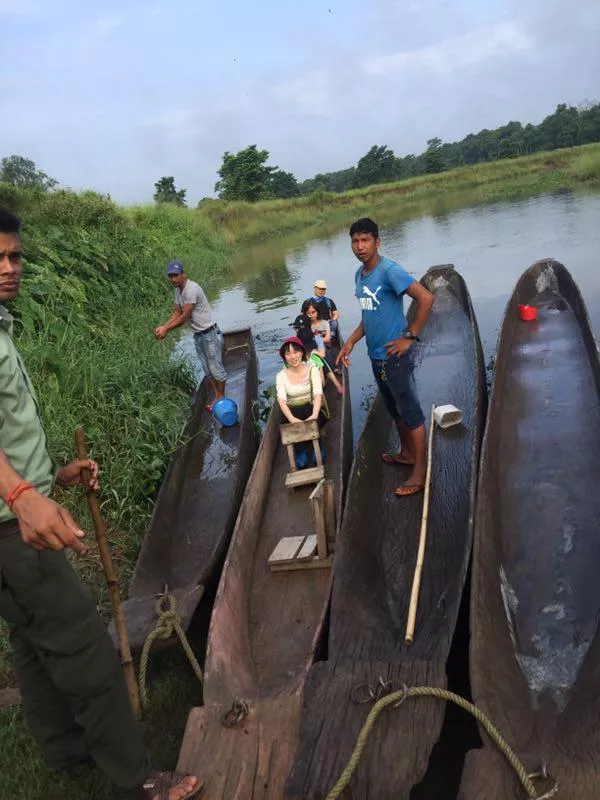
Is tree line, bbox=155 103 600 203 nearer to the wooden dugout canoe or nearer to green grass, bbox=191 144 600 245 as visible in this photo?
green grass, bbox=191 144 600 245

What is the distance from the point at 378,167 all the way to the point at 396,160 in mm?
2855

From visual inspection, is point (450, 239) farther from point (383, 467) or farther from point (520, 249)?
point (383, 467)

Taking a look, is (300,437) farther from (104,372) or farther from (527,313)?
(527,313)

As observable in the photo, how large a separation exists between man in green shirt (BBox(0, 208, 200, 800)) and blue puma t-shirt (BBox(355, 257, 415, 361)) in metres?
2.57

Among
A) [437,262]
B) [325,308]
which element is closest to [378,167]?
[437,262]

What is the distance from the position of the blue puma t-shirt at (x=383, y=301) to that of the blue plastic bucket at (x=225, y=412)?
9.54 ft

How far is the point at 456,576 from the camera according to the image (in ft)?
11.3

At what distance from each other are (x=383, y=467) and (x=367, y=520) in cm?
87

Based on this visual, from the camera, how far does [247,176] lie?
144 ft

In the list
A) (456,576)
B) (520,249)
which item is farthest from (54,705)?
(520,249)

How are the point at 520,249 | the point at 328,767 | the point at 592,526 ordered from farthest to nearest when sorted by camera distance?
the point at 520,249 < the point at 592,526 < the point at 328,767

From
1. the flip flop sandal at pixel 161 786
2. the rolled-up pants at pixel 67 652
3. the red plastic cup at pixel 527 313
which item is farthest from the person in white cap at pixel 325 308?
the flip flop sandal at pixel 161 786

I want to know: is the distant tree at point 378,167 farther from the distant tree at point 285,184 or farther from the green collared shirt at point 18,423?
the green collared shirt at point 18,423

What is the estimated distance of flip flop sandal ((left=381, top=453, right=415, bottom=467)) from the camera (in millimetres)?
4957
